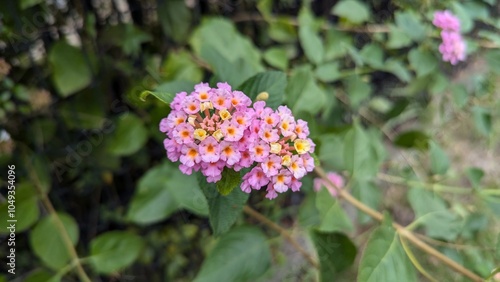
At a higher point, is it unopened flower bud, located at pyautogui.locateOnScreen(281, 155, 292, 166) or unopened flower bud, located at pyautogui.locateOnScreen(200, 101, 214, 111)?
unopened flower bud, located at pyautogui.locateOnScreen(200, 101, 214, 111)

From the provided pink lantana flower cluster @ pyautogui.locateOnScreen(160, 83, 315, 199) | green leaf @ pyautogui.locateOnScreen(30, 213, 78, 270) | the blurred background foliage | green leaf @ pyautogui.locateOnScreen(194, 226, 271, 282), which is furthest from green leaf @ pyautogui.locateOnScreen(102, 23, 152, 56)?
pink lantana flower cluster @ pyautogui.locateOnScreen(160, 83, 315, 199)

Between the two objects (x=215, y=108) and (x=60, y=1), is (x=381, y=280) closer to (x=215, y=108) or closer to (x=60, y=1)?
(x=215, y=108)

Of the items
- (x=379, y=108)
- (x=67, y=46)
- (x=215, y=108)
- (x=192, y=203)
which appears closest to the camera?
(x=215, y=108)

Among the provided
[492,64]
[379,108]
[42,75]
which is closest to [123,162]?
[42,75]

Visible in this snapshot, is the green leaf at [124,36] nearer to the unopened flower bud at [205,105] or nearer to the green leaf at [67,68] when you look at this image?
the green leaf at [67,68]

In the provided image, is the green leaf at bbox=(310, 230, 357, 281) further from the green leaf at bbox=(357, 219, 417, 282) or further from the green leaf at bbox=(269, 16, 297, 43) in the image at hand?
the green leaf at bbox=(269, 16, 297, 43)

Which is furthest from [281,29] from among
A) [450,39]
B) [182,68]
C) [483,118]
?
[483,118]

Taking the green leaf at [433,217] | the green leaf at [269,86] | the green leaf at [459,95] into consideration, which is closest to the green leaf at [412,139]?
the green leaf at [459,95]
